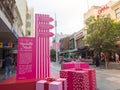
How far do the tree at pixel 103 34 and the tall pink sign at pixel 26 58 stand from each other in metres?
15.9

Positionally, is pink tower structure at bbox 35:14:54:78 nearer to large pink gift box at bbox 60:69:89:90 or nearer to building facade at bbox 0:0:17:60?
large pink gift box at bbox 60:69:89:90

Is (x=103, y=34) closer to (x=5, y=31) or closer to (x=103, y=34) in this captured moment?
(x=103, y=34)

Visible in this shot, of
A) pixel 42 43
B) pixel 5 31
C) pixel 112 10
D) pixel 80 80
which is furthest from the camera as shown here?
pixel 112 10

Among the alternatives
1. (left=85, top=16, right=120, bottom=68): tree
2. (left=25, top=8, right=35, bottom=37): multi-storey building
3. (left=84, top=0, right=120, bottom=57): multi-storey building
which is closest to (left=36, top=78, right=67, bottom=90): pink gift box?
(left=85, top=16, right=120, bottom=68): tree

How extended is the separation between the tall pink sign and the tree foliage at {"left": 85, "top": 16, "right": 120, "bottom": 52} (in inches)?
628

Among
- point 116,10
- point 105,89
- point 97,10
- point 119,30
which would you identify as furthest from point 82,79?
point 97,10

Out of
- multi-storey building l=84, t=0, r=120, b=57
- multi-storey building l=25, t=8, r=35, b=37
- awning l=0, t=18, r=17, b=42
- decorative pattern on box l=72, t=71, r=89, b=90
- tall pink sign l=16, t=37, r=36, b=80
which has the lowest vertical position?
decorative pattern on box l=72, t=71, r=89, b=90

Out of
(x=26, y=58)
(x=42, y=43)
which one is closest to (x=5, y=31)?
(x=42, y=43)

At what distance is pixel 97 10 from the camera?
116 ft

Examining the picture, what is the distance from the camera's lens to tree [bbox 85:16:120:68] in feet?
73.7

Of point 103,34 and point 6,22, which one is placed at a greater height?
point 103,34

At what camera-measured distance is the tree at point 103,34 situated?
22469 millimetres

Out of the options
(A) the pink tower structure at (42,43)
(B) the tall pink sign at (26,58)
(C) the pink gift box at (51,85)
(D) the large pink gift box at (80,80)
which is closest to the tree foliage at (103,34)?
(A) the pink tower structure at (42,43)

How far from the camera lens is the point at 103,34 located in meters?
22.7
